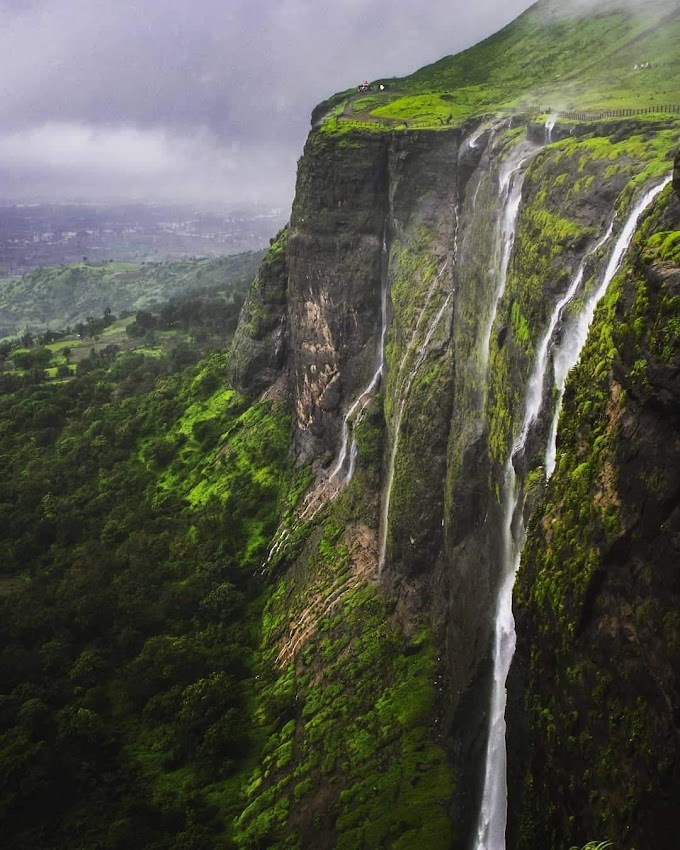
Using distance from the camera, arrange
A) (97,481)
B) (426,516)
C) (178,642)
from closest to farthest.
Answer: (426,516) < (178,642) < (97,481)

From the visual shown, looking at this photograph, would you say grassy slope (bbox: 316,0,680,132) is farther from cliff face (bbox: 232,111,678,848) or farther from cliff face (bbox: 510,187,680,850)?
cliff face (bbox: 510,187,680,850)

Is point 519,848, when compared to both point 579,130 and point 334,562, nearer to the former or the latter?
point 334,562

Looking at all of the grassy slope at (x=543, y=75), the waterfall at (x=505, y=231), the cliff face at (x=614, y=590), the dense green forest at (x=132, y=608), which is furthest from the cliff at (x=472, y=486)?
the dense green forest at (x=132, y=608)

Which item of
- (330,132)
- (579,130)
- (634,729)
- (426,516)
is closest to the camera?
(634,729)

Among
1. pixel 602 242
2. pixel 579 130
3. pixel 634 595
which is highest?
pixel 579 130

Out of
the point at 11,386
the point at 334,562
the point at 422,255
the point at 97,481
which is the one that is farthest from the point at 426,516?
the point at 11,386

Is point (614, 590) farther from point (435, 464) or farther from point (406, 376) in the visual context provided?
point (406, 376)

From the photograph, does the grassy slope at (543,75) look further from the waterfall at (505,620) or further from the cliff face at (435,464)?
the waterfall at (505,620)
